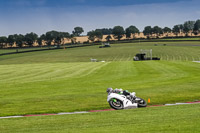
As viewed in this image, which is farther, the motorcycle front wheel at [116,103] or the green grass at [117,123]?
the motorcycle front wheel at [116,103]

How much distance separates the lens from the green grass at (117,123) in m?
9.40

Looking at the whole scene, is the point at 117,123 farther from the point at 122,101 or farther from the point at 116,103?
the point at 116,103

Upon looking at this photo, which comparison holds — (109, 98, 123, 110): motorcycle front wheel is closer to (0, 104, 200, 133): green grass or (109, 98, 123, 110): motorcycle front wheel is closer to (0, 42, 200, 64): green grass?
(0, 104, 200, 133): green grass

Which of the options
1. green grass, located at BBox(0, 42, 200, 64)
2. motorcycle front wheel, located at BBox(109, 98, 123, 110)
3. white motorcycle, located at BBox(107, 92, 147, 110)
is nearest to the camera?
white motorcycle, located at BBox(107, 92, 147, 110)

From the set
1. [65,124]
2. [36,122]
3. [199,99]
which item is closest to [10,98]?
[36,122]

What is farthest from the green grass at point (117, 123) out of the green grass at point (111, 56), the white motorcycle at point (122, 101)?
the green grass at point (111, 56)

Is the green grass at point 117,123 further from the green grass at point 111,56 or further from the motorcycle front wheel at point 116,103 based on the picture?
the green grass at point 111,56

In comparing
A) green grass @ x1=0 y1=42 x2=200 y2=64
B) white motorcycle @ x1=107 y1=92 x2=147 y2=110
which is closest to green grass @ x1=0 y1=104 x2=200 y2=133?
white motorcycle @ x1=107 y1=92 x2=147 y2=110

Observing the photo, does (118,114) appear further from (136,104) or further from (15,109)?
(15,109)

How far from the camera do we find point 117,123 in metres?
10.7

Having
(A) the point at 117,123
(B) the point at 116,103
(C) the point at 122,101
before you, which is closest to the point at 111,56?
(B) the point at 116,103

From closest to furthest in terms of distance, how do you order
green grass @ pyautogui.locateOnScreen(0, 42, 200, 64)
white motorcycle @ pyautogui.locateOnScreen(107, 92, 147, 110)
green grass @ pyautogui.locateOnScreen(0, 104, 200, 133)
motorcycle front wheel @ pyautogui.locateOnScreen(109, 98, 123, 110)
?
1. green grass @ pyautogui.locateOnScreen(0, 104, 200, 133)
2. white motorcycle @ pyautogui.locateOnScreen(107, 92, 147, 110)
3. motorcycle front wheel @ pyautogui.locateOnScreen(109, 98, 123, 110)
4. green grass @ pyautogui.locateOnScreen(0, 42, 200, 64)

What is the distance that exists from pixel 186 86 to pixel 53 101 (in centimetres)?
1146

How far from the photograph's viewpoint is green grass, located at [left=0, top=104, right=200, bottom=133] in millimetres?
9398
